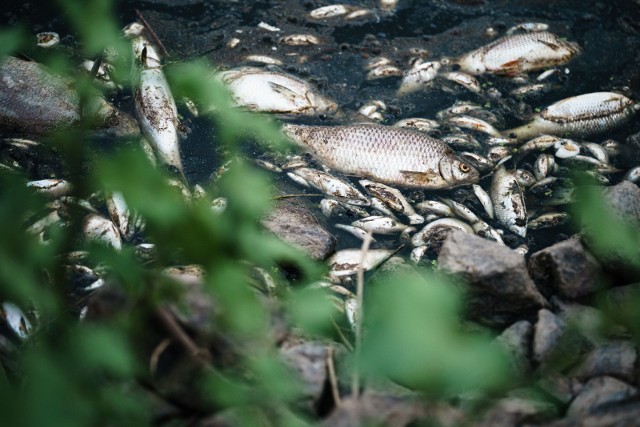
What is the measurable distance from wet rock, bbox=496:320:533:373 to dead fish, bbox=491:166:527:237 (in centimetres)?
123

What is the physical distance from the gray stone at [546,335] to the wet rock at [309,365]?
97cm

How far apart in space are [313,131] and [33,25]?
2865 mm

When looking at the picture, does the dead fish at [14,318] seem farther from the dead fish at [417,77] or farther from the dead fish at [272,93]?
the dead fish at [417,77]

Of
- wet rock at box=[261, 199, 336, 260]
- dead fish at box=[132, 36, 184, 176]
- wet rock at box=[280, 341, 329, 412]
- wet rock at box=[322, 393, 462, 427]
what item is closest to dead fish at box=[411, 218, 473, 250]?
wet rock at box=[261, 199, 336, 260]

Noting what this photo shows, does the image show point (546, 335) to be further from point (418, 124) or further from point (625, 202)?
point (418, 124)

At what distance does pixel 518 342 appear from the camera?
271 cm

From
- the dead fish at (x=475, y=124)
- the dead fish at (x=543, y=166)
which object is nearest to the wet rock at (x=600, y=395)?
the dead fish at (x=543, y=166)

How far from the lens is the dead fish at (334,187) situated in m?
4.01

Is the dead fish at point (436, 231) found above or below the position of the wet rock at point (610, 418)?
below

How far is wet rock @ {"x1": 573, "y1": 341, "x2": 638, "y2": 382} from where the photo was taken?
2.56 meters

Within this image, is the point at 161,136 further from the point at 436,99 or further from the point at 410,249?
the point at 436,99

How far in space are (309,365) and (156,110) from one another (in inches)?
99.0

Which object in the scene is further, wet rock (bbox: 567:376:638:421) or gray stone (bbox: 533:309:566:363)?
gray stone (bbox: 533:309:566:363)

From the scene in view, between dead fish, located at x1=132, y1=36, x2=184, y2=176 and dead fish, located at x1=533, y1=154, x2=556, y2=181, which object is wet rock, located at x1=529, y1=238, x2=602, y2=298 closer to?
dead fish, located at x1=533, y1=154, x2=556, y2=181
